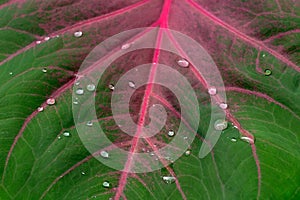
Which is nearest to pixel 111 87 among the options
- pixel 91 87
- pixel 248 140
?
pixel 91 87

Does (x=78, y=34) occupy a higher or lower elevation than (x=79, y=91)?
higher

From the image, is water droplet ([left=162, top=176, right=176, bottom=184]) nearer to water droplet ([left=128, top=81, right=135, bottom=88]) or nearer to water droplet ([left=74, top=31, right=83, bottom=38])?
water droplet ([left=128, top=81, right=135, bottom=88])

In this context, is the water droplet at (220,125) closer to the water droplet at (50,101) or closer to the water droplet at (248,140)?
Answer: the water droplet at (248,140)

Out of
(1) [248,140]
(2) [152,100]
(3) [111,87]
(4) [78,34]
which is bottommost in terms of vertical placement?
(1) [248,140]

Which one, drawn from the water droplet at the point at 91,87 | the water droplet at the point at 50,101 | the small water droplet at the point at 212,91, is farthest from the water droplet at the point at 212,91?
the water droplet at the point at 50,101

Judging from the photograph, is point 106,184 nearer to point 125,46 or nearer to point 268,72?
point 125,46

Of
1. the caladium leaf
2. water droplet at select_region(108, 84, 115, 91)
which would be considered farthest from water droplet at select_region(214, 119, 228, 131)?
water droplet at select_region(108, 84, 115, 91)

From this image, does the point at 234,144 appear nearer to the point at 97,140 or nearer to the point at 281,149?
the point at 281,149

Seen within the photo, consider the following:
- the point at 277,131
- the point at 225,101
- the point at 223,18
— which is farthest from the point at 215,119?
the point at 223,18
